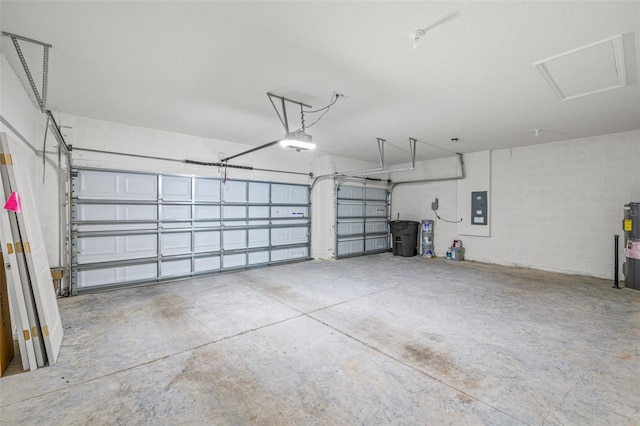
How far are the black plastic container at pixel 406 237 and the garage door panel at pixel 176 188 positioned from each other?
5609 mm

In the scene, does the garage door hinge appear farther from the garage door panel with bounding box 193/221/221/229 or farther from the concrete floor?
the garage door panel with bounding box 193/221/221/229

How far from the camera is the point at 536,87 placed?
10.5 feet

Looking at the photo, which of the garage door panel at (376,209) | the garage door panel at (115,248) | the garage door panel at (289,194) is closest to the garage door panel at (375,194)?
the garage door panel at (376,209)

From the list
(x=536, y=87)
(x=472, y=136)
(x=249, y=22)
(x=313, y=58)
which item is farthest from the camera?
(x=472, y=136)

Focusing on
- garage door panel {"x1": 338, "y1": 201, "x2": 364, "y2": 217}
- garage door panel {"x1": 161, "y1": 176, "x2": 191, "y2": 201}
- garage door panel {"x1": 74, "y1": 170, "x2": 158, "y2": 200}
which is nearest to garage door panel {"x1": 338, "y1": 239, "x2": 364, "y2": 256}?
garage door panel {"x1": 338, "y1": 201, "x2": 364, "y2": 217}

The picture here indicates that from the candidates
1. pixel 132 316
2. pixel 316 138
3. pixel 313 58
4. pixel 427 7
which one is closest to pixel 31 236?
pixel 132 316

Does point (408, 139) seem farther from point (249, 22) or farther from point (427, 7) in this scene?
point (249, 22)

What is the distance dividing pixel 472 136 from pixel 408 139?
3.98ft

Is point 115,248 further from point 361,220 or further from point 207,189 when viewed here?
Answer: point 361,220

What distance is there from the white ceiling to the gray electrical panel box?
7.77 ft

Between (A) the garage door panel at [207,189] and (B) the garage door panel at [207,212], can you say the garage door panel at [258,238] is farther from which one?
(A) the garage door panel at [207,189]

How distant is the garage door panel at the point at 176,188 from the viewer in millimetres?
5105

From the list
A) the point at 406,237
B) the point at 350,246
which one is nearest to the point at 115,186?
the point at 350,246

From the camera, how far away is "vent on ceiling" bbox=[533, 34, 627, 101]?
2436 mm
